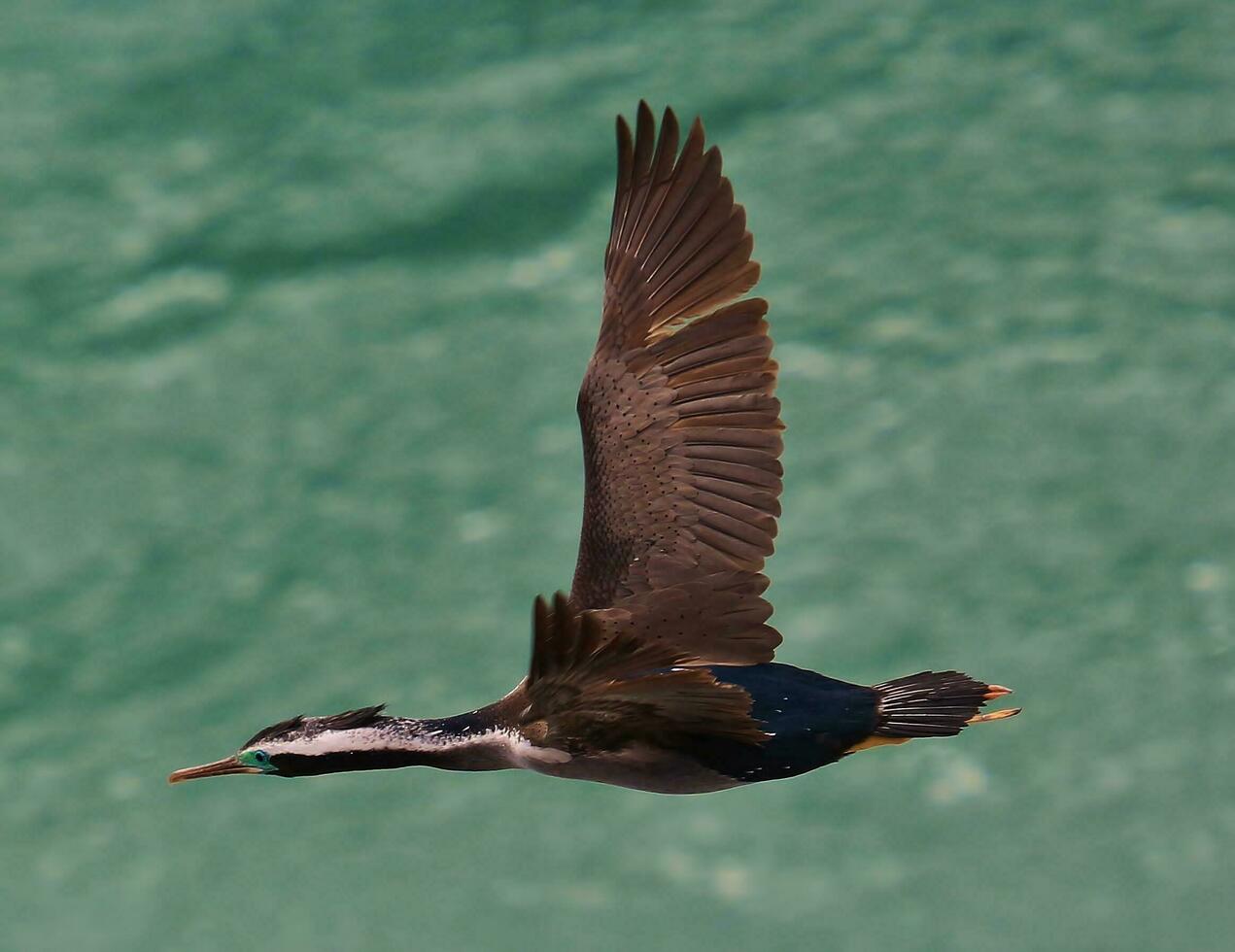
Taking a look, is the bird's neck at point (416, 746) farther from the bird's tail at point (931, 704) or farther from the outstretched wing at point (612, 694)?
the bird's tail at point (931, 704)

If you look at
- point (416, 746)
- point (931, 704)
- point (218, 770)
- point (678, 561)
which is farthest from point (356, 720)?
point (931, 704)

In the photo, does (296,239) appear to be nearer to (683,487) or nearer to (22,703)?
(22,703)

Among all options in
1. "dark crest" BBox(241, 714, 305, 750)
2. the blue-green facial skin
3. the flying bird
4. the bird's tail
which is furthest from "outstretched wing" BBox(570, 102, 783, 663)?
the blue-green facial skin

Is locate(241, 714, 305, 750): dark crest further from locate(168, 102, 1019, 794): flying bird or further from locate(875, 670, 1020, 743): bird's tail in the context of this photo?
locate(875, 670, 1020, 743): bird's tail

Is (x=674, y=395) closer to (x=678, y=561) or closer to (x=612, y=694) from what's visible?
(x=678, y=561)

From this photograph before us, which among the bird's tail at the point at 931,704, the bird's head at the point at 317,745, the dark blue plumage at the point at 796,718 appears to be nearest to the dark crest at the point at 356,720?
the bird's head at the point at 317,745

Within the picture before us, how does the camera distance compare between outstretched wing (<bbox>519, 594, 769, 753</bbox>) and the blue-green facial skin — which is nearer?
outstretched wing (<bbox>519, 594, 769, 753</bbox>)

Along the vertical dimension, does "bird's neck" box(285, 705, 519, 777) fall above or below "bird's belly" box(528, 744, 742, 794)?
above

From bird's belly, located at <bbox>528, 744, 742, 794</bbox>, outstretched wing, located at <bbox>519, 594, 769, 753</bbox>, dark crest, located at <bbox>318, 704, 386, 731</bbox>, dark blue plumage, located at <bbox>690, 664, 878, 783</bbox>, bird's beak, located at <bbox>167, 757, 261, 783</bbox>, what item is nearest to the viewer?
outstretched wing, located at <bbox>519, 594, 769, 753</bbox>
